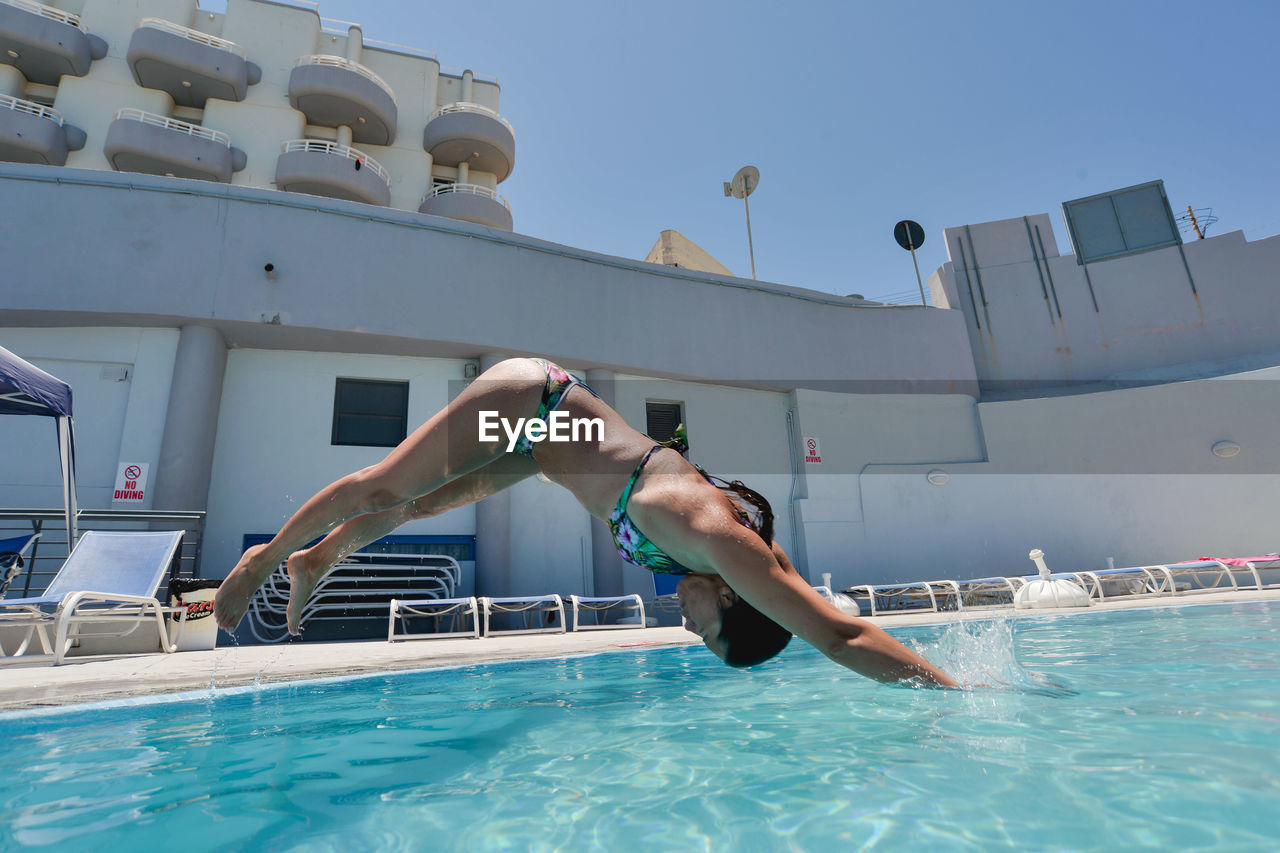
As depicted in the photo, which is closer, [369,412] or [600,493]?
[600,493]

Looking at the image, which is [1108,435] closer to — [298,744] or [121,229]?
[298,744]

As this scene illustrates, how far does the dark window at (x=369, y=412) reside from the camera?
11.8 m

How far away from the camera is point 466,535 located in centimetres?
1174

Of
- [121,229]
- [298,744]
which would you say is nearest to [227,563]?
[121,229]

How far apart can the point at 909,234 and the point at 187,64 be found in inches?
750

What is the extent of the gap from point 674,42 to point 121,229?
994 cm

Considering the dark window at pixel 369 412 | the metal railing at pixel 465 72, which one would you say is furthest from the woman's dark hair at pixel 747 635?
the metal railing at pixel 465 72

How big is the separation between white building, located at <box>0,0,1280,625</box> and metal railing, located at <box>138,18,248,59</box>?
0.33 metres

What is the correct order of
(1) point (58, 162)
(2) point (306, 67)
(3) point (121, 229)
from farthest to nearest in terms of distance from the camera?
1. (2) point (306, 67)
2. (1) point (58, 162)
3. (3) point (121, 229)

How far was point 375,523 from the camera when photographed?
293 cm

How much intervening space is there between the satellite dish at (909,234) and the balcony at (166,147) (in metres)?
17.7

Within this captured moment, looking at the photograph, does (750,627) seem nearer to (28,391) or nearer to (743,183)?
(28,391)

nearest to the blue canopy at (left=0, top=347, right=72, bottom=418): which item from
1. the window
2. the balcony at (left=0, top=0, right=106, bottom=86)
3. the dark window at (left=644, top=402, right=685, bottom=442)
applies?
the dark window at (left=644, top=402, right=685, bottom=442)

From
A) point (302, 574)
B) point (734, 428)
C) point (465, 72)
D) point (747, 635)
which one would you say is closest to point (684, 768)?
point (747, 635)
